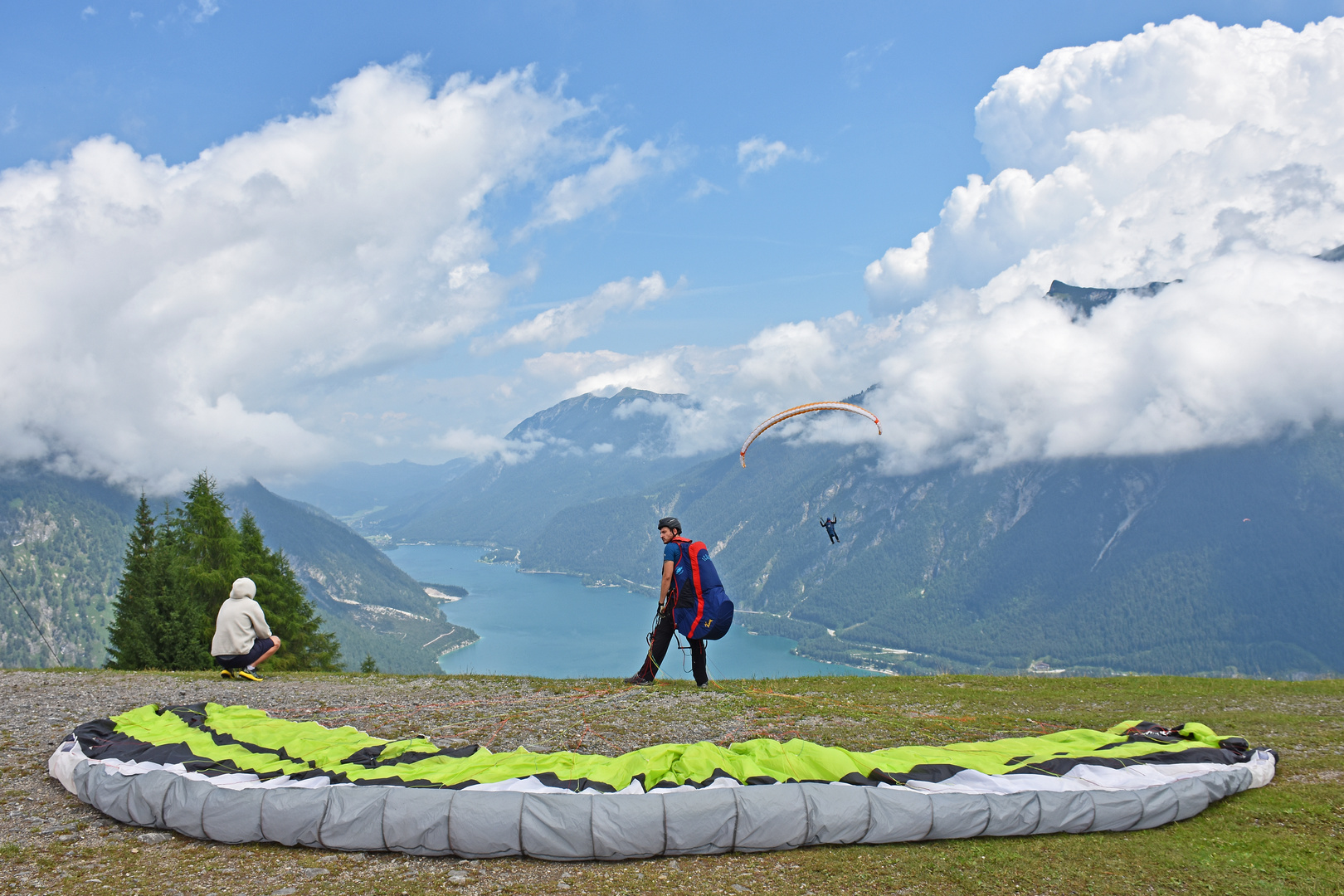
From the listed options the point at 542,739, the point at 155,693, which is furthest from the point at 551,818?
the point at 155,693

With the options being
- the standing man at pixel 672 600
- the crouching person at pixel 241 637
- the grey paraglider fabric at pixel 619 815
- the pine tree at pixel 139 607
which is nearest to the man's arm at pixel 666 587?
the standing man at pixel 672 600

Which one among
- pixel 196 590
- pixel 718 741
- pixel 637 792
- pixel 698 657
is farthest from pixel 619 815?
pixel 196 590

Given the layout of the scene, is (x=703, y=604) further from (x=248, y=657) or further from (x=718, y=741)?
(x=248, y=657)

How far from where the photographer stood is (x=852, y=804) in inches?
239

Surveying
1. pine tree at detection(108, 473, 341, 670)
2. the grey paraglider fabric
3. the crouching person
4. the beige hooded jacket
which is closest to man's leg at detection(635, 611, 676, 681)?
the grey paraglider fabric

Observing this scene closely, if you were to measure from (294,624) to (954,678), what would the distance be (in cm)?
3069

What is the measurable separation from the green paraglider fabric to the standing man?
4761mm

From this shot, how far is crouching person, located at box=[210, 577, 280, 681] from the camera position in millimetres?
13648

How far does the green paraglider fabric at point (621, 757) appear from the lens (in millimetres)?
6559

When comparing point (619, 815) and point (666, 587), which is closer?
point (619, 815)

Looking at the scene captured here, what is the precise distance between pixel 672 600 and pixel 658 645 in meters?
0.85

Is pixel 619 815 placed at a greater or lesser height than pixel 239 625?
greater

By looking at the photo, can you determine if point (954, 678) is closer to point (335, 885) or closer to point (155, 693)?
point (335, 885)

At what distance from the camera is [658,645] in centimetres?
1259
